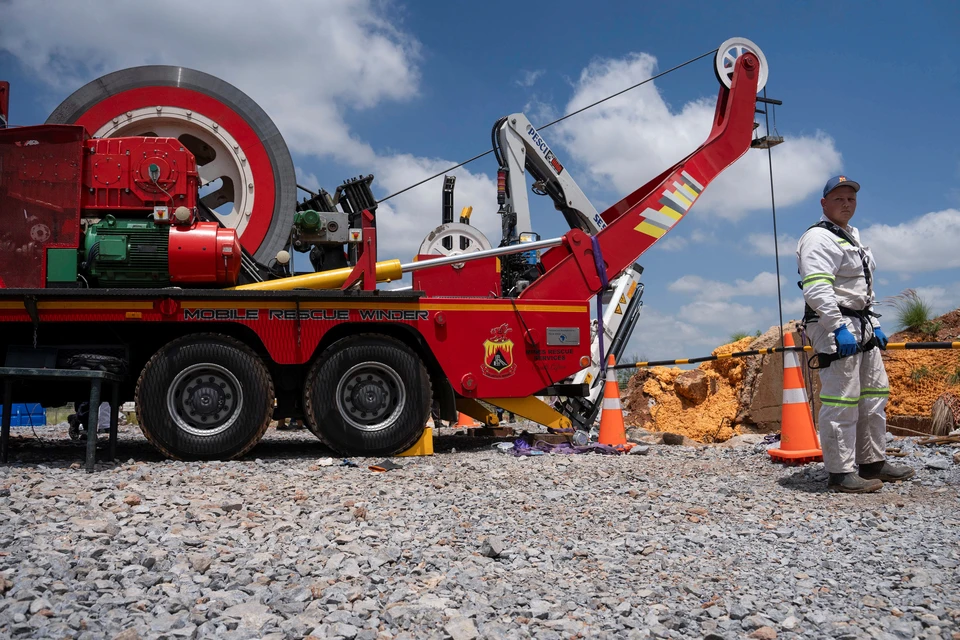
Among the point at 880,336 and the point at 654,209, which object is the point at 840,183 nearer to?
the point at 880,336

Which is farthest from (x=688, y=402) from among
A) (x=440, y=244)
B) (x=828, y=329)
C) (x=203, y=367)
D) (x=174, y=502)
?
(x=174, y=502)

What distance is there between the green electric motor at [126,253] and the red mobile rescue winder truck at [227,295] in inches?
0.5

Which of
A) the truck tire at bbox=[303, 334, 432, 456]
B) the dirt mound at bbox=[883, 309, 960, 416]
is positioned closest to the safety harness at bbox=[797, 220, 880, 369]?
the truck tire at bbox=[303, 334, 432, 456]

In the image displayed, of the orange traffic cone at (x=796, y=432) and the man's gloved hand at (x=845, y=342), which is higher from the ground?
the man's gloved hand at (x=845, y=342)

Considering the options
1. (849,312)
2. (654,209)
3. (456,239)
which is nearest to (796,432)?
(849,312)

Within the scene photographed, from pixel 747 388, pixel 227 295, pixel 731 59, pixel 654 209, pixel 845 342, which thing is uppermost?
pixel 731 59

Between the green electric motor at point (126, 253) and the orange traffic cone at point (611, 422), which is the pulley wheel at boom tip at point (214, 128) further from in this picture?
the orange traffic cone at point (611, 422)

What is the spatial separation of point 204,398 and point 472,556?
3.69m

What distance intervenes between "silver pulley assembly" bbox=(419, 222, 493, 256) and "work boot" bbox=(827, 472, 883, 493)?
4.10 m

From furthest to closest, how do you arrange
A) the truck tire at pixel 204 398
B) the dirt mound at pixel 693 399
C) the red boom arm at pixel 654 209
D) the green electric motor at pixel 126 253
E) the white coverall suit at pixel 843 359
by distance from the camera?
the dirt mound at pixel 693 399
the red boom arm at pixel 654 209
the green electric motor at pixel 126 253
the truck tire at pixel 204 398
the white coverall suit at pixel 843 359

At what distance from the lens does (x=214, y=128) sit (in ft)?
22.7

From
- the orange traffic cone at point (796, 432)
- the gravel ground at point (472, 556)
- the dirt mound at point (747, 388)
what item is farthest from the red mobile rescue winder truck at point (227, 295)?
the dirt mound at point (747, 388)

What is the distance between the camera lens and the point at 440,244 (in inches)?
307

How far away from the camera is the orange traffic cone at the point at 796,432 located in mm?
5949
